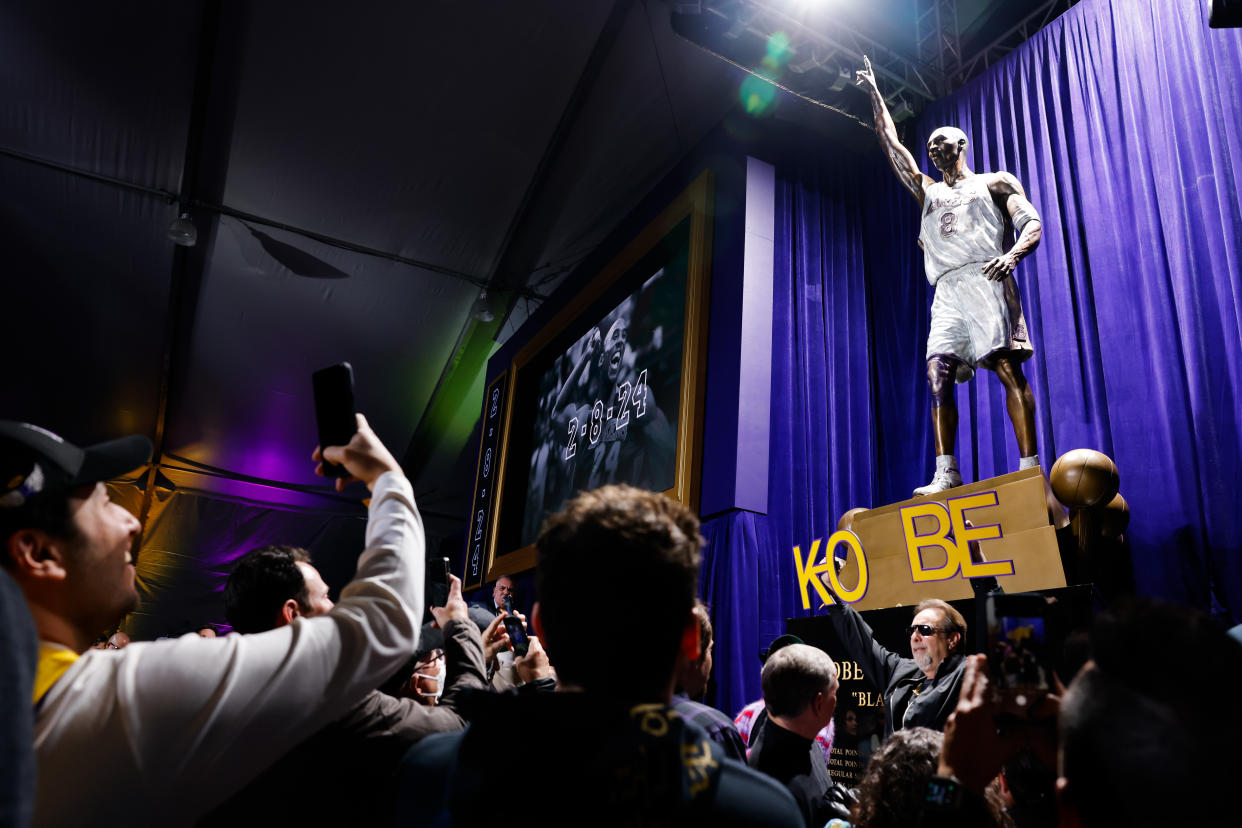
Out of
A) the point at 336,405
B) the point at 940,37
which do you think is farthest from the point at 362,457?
the point at 940,37

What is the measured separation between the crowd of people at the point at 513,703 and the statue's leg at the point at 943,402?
9.69 feet

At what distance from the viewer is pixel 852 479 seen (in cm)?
513

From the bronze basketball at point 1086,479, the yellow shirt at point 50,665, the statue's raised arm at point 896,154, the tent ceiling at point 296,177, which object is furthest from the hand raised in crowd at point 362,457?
the tent ceiling at point 296,177

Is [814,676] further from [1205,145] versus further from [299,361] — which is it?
[299,361]

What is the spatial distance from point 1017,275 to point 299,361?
759cm

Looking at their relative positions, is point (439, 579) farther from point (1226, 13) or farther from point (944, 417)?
point (1226, 13)

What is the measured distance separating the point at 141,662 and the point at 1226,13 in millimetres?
3318

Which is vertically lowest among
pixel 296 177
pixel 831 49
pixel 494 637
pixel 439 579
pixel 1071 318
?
pixel 494 637

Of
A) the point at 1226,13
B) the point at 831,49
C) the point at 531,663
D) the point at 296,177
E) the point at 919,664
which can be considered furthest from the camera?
the point at 296,177

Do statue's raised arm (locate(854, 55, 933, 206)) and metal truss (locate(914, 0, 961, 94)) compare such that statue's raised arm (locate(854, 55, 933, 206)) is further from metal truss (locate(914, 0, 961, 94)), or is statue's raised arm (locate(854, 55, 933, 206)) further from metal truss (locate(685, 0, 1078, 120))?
metal truss (locate(914, 0, 961, 94))

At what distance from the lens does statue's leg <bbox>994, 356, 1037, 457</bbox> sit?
3787 millimetres

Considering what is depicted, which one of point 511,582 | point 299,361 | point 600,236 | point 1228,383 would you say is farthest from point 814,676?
point 299,361

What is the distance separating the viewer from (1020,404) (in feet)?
12.6

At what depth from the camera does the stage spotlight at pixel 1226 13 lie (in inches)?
98.6
